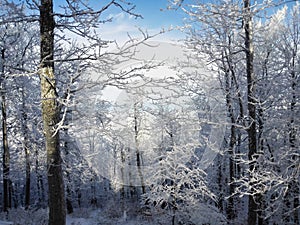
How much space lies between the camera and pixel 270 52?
10820 millimetres

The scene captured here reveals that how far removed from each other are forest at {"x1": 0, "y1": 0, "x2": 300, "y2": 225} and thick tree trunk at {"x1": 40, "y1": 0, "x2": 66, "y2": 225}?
0.01m

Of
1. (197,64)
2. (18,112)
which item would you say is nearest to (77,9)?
(197,64)

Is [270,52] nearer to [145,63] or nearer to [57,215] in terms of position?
[145,63]

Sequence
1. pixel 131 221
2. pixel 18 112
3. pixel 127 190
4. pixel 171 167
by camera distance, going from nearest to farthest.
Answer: pixel 171 167, pixel 18 112, pixel 131 221, pixel 127 190

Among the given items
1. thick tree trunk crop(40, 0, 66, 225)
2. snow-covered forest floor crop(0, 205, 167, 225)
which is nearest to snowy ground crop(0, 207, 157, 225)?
snow-covered forest floor crop(0, 205, 167, 225)

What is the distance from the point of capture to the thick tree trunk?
4.00m

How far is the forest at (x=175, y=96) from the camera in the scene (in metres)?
4.06

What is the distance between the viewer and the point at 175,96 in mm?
6945

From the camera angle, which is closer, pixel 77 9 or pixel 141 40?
pixel 141 40

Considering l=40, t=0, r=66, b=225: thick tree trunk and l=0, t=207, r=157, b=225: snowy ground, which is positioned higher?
l=40, t=0, r=66, b=225: thick tree trunk

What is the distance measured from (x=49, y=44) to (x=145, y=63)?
1.49 metres

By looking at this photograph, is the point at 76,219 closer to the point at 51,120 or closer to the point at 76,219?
the point at 76,219

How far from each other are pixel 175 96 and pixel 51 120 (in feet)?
11.9

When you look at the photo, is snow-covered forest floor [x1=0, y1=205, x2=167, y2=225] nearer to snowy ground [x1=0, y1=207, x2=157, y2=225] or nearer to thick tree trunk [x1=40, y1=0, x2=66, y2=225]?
snowy ground [x1=0, y1=207, x2=157, y2=225]
